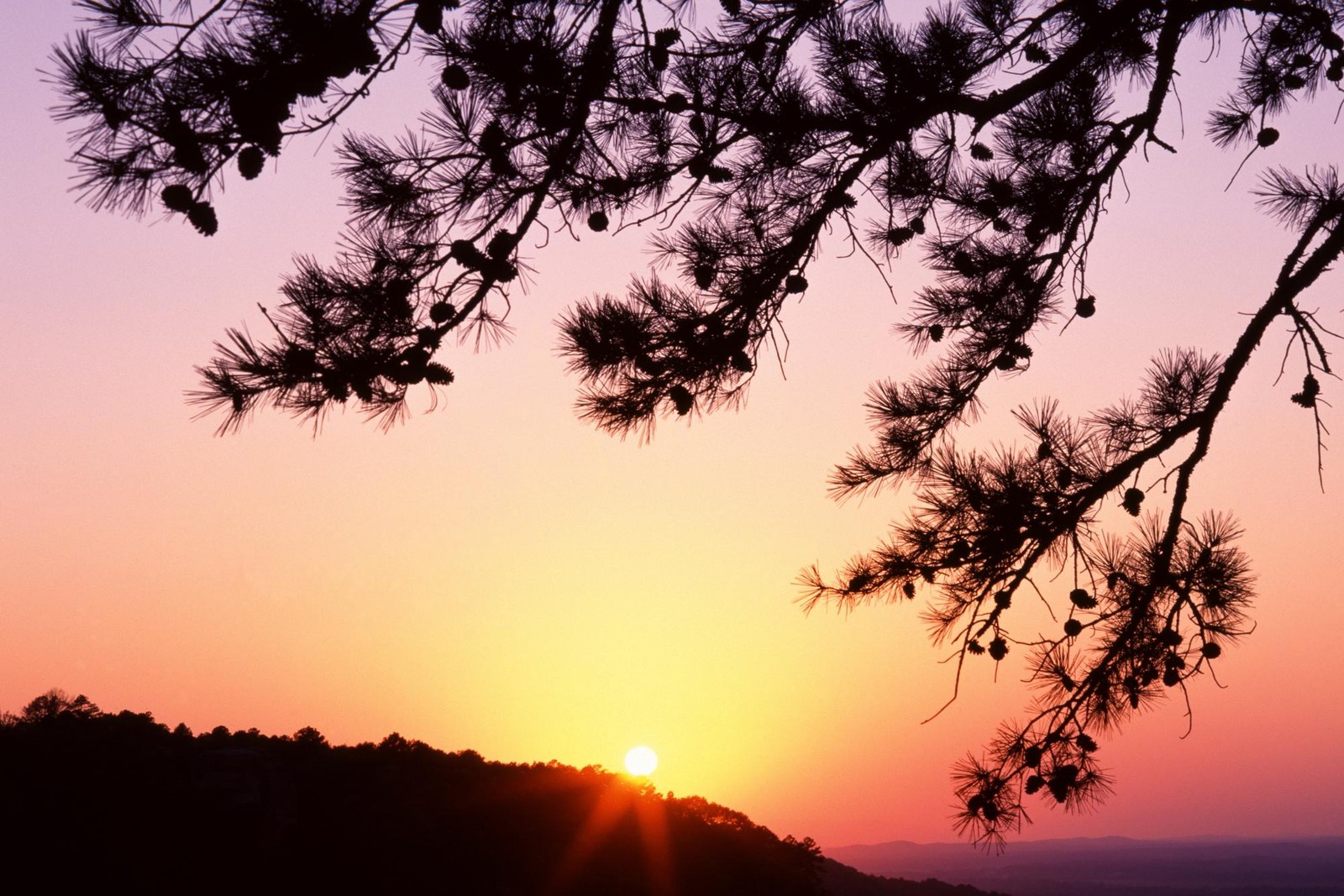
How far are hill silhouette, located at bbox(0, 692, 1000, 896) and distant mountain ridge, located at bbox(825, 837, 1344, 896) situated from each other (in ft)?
77.3

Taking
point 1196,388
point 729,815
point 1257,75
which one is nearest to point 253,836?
point 729,815

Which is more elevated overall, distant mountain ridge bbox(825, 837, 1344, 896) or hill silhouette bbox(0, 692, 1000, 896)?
hill silhouette bbox(0, 692, 1000, 896)

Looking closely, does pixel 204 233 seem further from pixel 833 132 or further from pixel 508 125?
pixel 833 132

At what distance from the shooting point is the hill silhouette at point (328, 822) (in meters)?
5.90

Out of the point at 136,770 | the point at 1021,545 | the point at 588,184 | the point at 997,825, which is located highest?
the point at 588,184

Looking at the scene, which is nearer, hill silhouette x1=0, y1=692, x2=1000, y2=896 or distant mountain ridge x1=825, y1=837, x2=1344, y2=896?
hill silhouette x1=0, y1=692, x2=1000, y2=896

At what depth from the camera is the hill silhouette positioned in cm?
590

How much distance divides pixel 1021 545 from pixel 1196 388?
111 centimetres

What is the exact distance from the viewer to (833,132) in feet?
12.6

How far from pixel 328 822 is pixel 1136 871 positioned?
6970 centimetres

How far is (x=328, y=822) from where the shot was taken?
6.80 metres

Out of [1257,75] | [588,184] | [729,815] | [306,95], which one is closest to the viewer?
[306,95]

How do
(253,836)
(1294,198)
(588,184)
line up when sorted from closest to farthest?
(588,184), (1294,198), (253,836)

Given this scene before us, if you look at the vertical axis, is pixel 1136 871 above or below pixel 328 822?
below
